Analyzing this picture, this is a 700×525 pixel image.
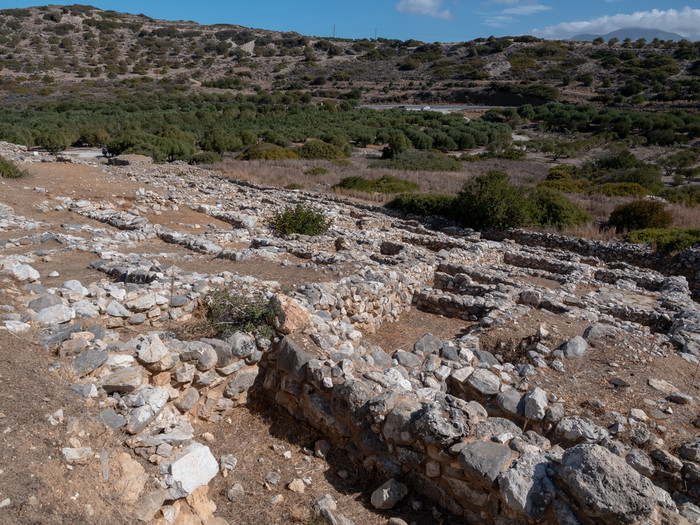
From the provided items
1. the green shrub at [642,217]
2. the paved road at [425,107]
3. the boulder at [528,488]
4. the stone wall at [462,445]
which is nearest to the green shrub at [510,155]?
the green shrub at [642,217]

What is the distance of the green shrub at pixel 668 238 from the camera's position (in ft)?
41.4

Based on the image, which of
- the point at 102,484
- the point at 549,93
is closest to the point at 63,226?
the point at 102,484

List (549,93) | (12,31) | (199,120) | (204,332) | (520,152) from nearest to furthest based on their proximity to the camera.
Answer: (204,332), (520,152), (199,120), (549,93), (12,31)

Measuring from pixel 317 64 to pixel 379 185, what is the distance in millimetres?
67849

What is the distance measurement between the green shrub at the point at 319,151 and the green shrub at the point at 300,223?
21509 mm

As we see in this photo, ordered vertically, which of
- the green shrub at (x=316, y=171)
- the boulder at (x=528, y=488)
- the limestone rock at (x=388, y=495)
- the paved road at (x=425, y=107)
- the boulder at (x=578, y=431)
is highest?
the paved road at (x=425, y=107)

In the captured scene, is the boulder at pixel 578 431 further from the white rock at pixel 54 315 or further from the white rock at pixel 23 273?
the white rock at pixel 23 273

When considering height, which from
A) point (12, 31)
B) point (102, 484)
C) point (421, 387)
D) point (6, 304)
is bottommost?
point (421, 387)

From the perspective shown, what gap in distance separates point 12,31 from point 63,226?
90397mm

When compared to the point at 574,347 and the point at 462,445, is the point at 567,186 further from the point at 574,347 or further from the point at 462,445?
the point at 462,445

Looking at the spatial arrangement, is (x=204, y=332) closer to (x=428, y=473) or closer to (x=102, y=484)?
(x=102, y=484)

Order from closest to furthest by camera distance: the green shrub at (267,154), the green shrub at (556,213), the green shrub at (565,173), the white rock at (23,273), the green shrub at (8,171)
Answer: the white rock at (23,273)
the green shrub at (8,171)
the green shrub at (556,213)
the green shrub at (565,173)
the green shrub at (267,154)

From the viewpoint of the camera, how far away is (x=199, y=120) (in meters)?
45.1

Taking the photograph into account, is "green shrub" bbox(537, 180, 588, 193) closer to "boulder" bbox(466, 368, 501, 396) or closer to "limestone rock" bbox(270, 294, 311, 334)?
"boulder" bbox(466, 368, 501, 396)
